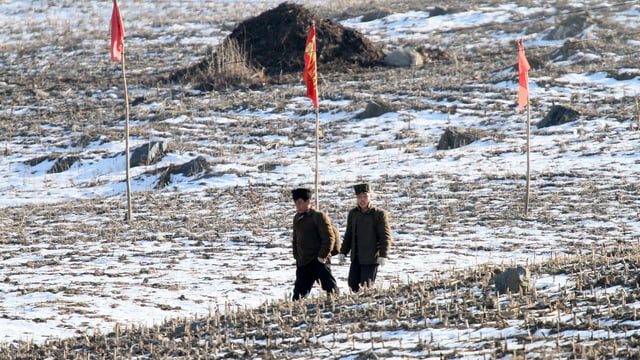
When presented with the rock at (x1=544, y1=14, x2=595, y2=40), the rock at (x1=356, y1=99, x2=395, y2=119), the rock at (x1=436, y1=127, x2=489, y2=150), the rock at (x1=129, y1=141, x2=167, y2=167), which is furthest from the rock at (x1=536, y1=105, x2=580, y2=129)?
the rock at (x1=544, y1=14, x2=595, y2=40)

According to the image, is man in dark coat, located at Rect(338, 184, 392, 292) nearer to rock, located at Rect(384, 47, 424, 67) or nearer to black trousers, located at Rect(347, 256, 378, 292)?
black trousers, located at Rect(347, 256, 378, 292)

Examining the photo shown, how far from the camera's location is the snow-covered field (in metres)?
11.6

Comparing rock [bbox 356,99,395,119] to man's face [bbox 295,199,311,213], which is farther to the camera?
rock [bbox 356,99,395,119]

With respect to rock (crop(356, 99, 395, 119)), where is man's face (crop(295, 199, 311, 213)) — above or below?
above

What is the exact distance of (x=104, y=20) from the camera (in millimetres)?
47719

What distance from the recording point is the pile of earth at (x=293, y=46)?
106 feet

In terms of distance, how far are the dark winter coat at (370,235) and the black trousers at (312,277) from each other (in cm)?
36

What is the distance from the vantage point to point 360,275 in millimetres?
9438

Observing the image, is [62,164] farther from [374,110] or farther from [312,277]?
[312,277]

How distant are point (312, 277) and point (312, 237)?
41 cm

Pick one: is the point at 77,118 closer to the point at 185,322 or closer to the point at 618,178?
the point at 618,178

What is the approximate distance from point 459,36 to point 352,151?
55.0 feet

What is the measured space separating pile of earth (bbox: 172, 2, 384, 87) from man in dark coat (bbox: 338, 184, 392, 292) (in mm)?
22826

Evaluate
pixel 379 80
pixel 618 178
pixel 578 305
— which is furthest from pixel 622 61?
pixel 578 305
